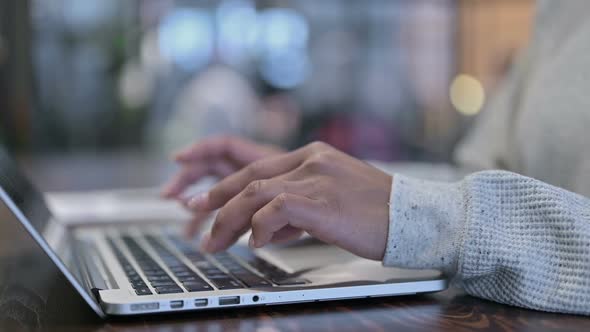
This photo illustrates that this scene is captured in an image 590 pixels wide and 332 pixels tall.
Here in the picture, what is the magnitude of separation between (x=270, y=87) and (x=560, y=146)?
4.06 meters

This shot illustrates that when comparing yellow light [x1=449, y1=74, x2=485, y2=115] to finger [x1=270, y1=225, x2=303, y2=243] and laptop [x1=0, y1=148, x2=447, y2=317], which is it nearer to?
laptop [x1=0, y1=148, x2=447, y2=317]

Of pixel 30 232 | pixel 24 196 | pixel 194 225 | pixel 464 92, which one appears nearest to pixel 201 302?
pixel 30 232

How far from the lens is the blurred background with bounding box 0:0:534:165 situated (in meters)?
4.38

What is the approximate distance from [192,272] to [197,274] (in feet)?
0.04

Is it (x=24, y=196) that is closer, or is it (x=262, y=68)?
(x=24, y=196)

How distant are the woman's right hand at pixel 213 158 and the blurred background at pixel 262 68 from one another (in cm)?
299

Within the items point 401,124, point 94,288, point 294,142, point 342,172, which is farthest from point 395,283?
point 401,124

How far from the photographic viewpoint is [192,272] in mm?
639

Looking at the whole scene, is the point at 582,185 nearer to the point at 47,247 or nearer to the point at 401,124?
the point at 47,247

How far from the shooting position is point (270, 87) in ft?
15.7

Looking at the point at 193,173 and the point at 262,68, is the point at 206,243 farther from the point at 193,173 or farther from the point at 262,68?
the point at 262,68

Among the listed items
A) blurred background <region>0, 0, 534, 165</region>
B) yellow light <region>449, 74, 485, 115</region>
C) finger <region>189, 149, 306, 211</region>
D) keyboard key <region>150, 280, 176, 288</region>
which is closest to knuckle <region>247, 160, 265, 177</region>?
finger <region>189, 149, 306, 211</region>

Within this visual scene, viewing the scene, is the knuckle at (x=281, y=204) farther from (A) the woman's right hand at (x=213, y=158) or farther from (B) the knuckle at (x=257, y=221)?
(A) the woman's right hand at (x=213, y=158)

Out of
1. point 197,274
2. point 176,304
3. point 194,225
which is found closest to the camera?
point 176,304
